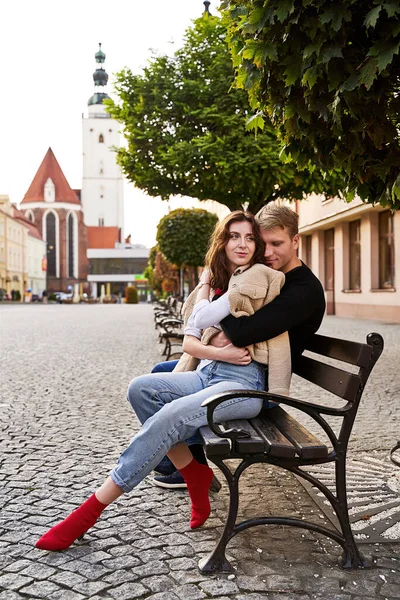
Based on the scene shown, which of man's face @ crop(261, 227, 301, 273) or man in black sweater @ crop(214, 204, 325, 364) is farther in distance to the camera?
man's face @ crop(261, 227, 301, 273)

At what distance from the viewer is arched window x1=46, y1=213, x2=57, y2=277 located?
117 metres

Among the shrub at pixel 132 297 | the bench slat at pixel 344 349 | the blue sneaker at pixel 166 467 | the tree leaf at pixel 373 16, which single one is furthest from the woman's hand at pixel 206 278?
the shrub at pixel 132 297

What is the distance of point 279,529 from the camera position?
3738mm

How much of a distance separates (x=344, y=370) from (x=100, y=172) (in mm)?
130185

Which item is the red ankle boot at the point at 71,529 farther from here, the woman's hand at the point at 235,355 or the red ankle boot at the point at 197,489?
the woman's hand at the point at 235,355

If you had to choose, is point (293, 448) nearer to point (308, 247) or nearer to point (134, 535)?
point (134, 535)

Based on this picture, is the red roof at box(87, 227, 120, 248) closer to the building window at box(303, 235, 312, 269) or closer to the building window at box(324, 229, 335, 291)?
the building window at box(303, 235, 312, 269)

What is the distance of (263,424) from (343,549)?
2.30ft

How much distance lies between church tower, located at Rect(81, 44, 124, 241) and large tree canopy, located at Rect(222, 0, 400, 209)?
120449 millimetres

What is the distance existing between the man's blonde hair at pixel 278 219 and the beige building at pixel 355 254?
18.4 metres

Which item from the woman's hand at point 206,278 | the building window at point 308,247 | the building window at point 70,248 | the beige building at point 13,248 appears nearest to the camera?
the woman's hand at point 206,278

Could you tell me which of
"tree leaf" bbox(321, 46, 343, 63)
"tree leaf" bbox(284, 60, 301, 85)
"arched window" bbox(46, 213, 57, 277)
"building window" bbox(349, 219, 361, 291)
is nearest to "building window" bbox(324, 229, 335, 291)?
"building window" bbox(349, 219, 361, 291)

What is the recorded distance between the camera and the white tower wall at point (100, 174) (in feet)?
412

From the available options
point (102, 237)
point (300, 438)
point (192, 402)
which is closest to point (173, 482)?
point (192, 402)
